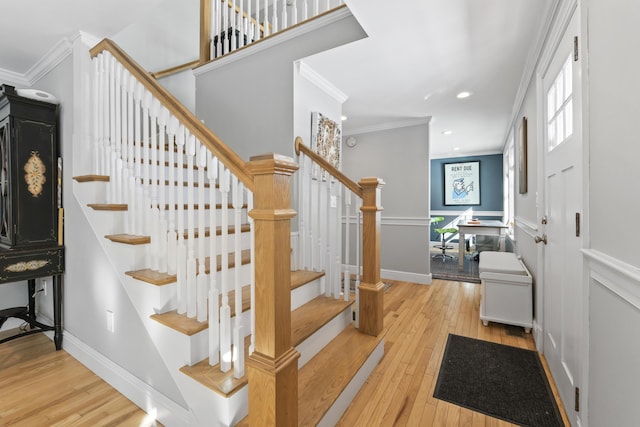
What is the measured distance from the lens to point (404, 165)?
4.20 m

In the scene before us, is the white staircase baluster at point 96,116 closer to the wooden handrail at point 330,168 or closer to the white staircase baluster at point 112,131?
the white staircase baluster at point 112,131

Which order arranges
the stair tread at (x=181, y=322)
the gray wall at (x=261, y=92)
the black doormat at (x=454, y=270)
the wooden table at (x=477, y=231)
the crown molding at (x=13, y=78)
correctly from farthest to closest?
1. the wooden table at (x=477, y=231)
2. the black doormat at (x=454, y=270)
3. the crown molding at (x=13, y=78)
4. the gray wall at (x=261, y=92)
5. the stair tread at (x=181, y=322)

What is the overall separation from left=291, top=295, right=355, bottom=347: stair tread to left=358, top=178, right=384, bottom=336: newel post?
172 mm

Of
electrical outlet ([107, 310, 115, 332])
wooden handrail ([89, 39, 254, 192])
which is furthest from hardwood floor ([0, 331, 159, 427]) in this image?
wooden handrail ([89, 39, 254, 192])

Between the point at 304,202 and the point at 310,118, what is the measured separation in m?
0.86

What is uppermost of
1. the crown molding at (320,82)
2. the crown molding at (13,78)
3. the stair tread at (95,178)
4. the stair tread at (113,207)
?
the crown molding at (320,82)

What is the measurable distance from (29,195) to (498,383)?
356cm

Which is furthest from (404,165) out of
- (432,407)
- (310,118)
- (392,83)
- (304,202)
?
(432,407)

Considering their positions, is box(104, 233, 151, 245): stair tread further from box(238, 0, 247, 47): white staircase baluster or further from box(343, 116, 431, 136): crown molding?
box(343, 116, 431, 136): crown molding

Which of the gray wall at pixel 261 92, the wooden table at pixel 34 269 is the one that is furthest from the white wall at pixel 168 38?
the wooden table at pixel 34 269

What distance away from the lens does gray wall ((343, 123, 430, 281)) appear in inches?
160

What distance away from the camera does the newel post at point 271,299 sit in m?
1.05

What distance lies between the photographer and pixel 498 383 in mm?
1812

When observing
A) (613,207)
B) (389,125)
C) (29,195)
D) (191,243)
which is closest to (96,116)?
(29,195)
